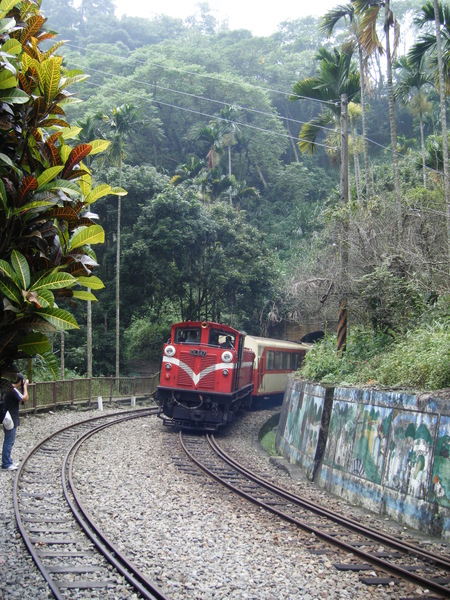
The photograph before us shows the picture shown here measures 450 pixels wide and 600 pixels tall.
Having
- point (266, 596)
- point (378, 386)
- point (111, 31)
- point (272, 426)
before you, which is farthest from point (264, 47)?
point (266, 596)

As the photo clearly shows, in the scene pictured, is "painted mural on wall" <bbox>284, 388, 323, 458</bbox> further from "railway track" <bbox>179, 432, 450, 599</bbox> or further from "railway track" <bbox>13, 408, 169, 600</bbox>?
"railway track" <bbox>13, 408, 169, 600</bbox>

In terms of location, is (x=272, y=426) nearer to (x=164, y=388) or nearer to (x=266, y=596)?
(x=164, y=388)

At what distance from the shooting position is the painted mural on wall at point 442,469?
777cm

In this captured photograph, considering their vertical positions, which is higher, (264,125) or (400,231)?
(264,125)

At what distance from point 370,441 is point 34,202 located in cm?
754

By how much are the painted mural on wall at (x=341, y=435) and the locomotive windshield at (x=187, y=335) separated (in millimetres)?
5848

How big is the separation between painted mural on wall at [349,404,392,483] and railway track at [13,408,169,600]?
183 inches

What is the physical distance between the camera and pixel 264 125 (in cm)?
5028

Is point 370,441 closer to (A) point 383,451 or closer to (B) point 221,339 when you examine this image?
(A) point 383,451

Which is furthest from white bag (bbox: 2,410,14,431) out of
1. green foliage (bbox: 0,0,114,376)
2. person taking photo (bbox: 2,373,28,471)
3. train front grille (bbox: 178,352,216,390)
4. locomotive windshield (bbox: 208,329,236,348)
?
locomotive windshield (bbox: 208,329,236,348)

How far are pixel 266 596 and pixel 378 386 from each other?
18.1 ft

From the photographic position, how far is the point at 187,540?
24.2 feet

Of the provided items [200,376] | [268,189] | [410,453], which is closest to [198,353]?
[200,376]

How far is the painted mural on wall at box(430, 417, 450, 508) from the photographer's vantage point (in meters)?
7.77
